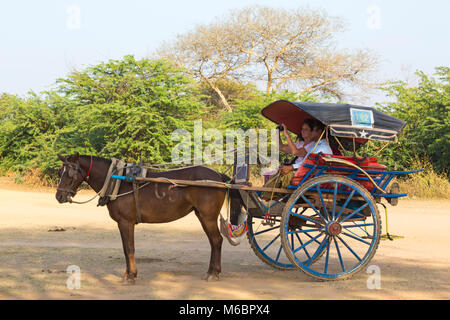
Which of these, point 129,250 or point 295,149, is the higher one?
point 295,149

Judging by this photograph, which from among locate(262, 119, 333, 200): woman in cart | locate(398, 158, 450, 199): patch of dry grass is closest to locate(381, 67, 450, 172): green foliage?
locate(398, 158, 450, 199): patch of dry grass

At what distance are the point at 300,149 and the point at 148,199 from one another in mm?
2393

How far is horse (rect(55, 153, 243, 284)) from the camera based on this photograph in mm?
7082

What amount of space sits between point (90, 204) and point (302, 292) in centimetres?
1335

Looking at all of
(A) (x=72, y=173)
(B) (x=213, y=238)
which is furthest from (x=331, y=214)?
(A) (x=72, y=173)

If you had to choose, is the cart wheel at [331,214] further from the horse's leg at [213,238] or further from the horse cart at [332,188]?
the horse's leg at [213,238]

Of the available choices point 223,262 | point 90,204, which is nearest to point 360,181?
point 223,262

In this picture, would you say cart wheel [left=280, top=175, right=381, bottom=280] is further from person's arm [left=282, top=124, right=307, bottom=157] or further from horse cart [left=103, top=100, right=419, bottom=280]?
person's arm [left=282, top=124, right=307, bottom=157]

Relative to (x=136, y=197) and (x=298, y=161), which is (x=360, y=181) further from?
(x=136, y=197)

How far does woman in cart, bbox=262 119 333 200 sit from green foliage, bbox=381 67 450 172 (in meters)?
12.9

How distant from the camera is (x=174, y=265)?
8.51 m

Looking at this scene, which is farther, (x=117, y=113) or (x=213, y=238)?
(x=117, y=113)

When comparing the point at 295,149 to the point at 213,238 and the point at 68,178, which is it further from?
the point at 68,178
